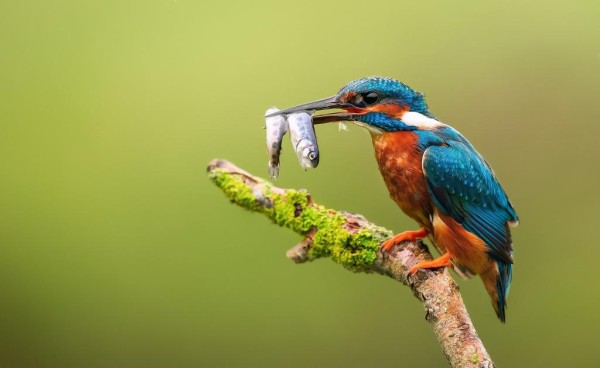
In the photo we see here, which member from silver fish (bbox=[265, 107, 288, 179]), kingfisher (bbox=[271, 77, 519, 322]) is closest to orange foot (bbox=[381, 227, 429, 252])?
kingfisher (bbox=[271, 77, 519, 322])

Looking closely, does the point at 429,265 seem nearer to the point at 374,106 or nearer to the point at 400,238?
the point at 400,238

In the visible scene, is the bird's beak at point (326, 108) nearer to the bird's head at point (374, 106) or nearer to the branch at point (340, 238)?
the bird's head at point (374, 106)

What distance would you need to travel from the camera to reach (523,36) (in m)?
3.52

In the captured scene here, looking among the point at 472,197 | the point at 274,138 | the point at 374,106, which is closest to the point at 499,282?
the point at 472,197

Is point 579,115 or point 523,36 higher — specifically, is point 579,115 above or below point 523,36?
below

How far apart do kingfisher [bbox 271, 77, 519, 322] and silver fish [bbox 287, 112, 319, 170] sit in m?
0.04

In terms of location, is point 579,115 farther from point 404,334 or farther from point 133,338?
point 133,338

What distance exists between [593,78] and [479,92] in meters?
0.53

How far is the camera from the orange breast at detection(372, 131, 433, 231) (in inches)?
85.3

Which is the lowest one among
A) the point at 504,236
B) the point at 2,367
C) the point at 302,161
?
the point at 2,367

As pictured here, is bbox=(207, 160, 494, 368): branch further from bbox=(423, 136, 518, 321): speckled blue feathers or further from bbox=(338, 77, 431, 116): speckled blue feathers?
bbox=(338, 77, 431, 116): speckled blue feathers

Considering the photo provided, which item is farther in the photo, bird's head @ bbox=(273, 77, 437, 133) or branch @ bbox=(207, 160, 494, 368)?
bird's head @ bbox=(273, 77, 437, 133)

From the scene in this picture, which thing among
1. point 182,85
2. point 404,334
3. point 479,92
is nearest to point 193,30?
point 182,85

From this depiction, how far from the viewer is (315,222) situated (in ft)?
7.12
